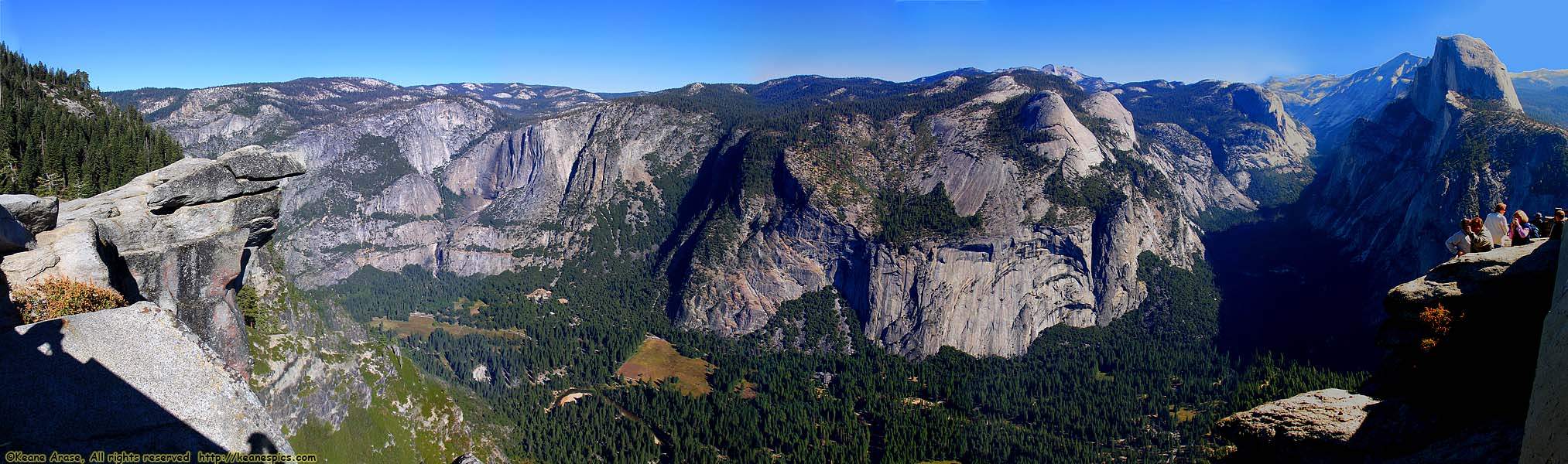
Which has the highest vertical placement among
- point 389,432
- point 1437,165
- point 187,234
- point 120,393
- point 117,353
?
point 1437,165

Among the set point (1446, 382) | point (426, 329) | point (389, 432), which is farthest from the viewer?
point (426, 329)

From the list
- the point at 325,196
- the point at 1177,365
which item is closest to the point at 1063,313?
the point at 1177,365

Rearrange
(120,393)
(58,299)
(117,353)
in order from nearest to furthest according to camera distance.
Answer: (120,393) < (117,353) < (58,299)

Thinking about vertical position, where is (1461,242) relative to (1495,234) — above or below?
below

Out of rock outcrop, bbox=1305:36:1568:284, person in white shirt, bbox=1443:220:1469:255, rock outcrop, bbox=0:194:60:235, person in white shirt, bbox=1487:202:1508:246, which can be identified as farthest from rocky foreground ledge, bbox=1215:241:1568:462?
rock outcrop, bbox=1305:36:1568:284

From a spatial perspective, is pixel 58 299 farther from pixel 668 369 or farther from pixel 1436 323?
pixel 668 369

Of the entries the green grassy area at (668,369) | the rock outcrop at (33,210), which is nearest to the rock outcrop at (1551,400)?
the rock outcrop at (33,210)

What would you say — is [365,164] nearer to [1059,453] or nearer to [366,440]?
[366,440]

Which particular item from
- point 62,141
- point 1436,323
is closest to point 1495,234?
point 1436,323

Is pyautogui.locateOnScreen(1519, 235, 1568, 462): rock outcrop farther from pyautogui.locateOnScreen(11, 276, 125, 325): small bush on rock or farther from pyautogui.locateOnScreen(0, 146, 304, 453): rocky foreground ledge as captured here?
pyautogui.locateOnScreen(11, 276, 125, 325): small bush on rock
